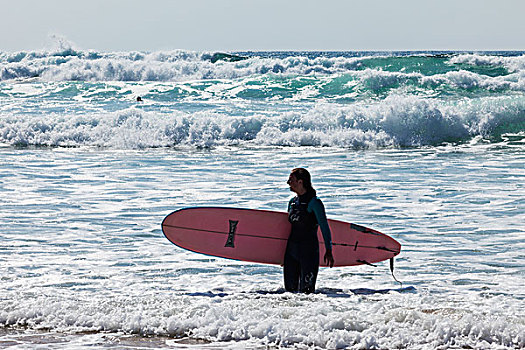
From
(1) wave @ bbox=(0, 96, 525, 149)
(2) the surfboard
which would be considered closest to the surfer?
(2) the surfboard

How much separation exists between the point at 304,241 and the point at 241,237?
0.81 m

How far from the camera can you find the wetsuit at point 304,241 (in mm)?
5203

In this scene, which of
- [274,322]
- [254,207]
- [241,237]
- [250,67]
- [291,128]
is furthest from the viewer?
[250,67]

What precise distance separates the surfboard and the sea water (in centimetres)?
23

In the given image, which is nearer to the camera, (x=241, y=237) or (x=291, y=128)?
(x=241, y=237)

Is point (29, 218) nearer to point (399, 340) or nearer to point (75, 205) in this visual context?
point (75, 205)

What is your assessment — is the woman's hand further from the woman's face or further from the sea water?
the woman's face

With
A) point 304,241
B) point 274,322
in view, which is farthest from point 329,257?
point 274,322

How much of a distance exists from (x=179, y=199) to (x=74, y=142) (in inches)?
318

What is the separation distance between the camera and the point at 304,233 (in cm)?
525

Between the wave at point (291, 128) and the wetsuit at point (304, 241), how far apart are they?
1075 cm

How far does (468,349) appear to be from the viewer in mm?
4309

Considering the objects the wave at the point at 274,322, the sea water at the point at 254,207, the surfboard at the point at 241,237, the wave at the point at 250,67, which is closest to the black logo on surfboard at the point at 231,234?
the surfboard at the point at 241,237

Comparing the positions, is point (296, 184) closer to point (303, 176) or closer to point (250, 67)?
point (303, 176)
